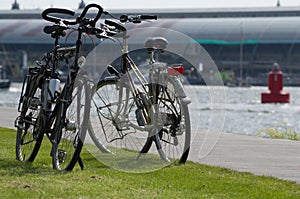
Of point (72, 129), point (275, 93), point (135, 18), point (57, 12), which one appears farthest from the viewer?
point (275, 93)

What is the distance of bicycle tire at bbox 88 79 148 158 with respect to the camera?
31.9 feet

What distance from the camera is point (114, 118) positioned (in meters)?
9.72

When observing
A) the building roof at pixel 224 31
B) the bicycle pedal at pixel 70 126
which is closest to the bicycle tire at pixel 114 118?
the bicycle pedal at pixel 70 126

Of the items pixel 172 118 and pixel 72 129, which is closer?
pixel 72 129

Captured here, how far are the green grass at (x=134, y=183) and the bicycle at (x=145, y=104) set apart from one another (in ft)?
1.29

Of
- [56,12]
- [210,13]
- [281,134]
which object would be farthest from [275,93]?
[210,13]

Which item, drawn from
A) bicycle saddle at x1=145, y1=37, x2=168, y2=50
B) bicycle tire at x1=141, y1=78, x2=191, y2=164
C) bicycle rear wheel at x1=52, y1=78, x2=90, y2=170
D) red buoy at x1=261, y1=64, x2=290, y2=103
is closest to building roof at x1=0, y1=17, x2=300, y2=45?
red buoy at x1=261, y1=64, x2=290, y2=103

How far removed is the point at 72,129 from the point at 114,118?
97cm

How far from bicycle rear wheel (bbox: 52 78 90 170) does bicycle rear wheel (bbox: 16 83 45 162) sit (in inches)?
23.6

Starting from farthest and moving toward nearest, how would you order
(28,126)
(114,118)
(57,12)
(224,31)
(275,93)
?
(224,31) < (275,93) < (28,126) < (114,118) < (57,12)

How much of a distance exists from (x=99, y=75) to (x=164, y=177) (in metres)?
1.48

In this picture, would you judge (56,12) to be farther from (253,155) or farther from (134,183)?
(253,155)

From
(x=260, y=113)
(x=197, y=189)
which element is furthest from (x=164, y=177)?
(x=260, y=113)

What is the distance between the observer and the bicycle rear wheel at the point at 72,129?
337 inches
